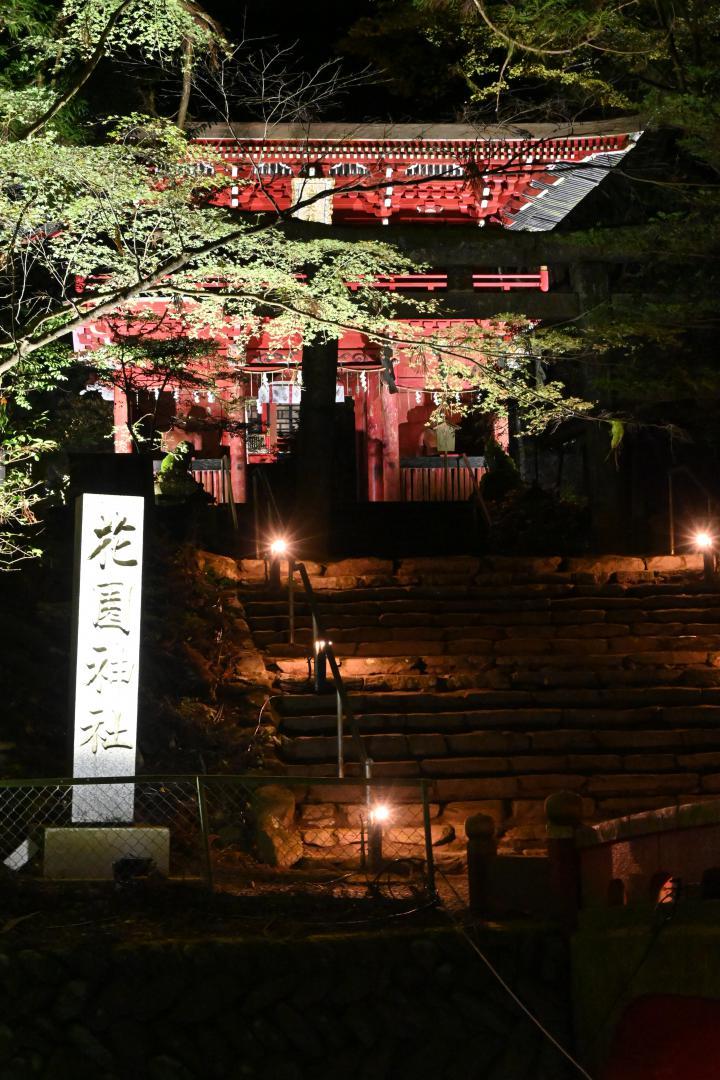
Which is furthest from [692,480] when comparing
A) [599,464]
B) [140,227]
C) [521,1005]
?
[521,1005]

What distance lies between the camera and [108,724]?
9281mm

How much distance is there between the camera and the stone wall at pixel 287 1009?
6.48 m

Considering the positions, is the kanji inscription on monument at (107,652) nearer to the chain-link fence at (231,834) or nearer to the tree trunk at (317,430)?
the chain-link fence at (231,834)

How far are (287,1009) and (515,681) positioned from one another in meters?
6.54

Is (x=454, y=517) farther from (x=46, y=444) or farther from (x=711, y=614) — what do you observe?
(x=46, y=444)

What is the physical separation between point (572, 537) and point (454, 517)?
3024 mm

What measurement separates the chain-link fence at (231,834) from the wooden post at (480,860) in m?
0.29

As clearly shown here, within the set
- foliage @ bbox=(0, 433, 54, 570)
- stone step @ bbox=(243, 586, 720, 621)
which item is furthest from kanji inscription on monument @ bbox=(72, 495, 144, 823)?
stone step @ bbox=(243, 586, 720, 621)

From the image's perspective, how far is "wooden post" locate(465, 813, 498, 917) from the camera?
7.70 m

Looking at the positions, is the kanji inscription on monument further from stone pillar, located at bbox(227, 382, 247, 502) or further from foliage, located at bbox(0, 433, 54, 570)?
stone pillar, located at bbox(227, 382, 247, 502)

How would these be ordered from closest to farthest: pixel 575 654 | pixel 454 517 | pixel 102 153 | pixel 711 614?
pixel 102 153
pixel 575 654
pixel 711 614
pixel 454 517

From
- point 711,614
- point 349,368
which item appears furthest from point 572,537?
point 349,368

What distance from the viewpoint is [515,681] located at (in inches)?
505

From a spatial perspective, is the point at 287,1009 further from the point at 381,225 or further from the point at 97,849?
the point at 381,225
